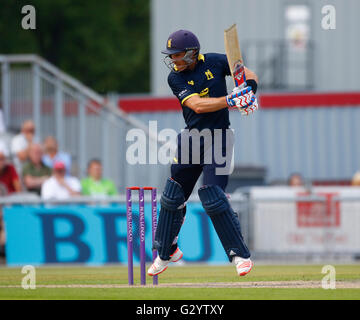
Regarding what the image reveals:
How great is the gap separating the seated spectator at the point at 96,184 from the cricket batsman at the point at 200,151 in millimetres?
6032

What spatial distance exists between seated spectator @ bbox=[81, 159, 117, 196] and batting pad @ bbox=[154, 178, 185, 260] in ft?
19.8

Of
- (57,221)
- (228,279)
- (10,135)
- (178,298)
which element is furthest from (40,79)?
(178,298)

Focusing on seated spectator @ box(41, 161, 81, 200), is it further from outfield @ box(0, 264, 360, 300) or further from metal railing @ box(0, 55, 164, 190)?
outfield @ box(0, 264, 360, 300)

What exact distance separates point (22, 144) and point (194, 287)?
26.6ft

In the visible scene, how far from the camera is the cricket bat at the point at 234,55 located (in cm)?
791

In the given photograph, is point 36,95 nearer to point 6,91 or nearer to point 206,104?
point 6,91

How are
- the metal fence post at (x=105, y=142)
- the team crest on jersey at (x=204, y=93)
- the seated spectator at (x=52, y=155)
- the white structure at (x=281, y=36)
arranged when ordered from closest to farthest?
the team crest on jersey at (x=204, y=93), the seated spectator at (x=52, y=155), the metal fence post at (x=105, y=142), the white structure at (x=281, y=36)

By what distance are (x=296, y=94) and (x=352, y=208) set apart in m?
6.07

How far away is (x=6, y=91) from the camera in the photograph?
1619cm

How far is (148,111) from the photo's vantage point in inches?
796

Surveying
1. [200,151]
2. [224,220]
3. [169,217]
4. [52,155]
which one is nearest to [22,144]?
[52,155]

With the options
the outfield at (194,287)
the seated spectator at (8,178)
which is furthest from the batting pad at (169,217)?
the seated spectator at (8,178)

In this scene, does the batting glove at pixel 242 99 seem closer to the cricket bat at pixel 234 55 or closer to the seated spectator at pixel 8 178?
the cricket bat at pixel 234 55
